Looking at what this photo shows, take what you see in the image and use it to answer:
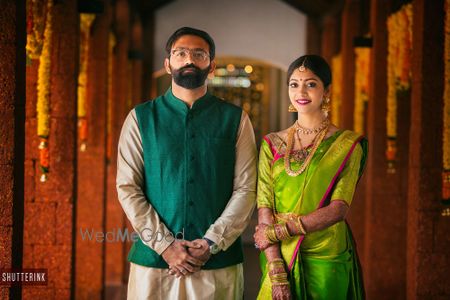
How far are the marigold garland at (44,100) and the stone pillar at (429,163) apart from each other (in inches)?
90.7

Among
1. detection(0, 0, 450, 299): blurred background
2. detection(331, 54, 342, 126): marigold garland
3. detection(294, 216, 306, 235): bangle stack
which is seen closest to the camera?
detection(294, 216, 306, 235): bangle stack

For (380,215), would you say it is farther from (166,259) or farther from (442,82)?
(166,259)

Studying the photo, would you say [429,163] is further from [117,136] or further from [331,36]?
[331,36]

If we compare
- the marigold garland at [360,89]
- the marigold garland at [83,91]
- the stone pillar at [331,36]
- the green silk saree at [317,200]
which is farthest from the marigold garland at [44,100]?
the stone pillar at [331,36]

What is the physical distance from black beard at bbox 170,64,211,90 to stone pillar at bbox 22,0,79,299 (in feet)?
6.52

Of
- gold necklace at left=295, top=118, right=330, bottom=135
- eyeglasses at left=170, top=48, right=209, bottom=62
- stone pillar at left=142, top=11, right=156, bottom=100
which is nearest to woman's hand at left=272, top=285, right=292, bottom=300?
gold necklace at left=295, top=118, right=330, bottom=135

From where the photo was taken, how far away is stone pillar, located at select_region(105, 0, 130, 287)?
7.79 meters

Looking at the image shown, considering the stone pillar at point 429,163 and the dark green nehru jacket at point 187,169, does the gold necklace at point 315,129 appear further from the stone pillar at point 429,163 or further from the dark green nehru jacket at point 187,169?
the stone pillar at point 429,163

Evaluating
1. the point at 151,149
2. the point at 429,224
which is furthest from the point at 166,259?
the point at 429,224

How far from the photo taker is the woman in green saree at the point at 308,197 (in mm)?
2871

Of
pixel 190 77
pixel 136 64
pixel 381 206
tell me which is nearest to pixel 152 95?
pixel 136 64

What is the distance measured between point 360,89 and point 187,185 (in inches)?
198

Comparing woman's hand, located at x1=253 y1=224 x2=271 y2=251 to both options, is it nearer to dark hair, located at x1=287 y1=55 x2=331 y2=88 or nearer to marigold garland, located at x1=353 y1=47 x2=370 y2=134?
dark hair, located at x1=287 y1=55 x2=331 y2=88

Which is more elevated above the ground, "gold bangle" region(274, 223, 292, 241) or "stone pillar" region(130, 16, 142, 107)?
"stone pillar" region(130, 16, 142, 107)
